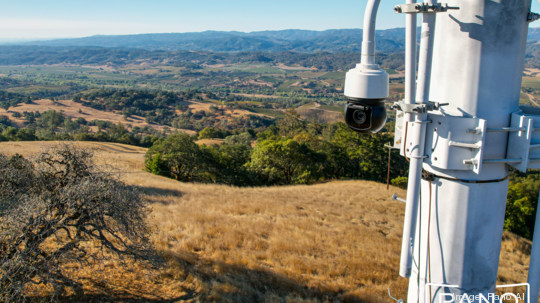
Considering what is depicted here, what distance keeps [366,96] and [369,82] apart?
0.13 metres

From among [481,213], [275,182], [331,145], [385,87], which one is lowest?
[275,182]

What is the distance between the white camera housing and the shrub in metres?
5.35

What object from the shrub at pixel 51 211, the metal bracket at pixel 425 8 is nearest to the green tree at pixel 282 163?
the shrub at pixel 51 211

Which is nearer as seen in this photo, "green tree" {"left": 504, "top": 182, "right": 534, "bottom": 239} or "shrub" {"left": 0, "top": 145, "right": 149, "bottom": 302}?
"shrub" {"left": 0, "top": 145, "right": 149, "bottom": 302}

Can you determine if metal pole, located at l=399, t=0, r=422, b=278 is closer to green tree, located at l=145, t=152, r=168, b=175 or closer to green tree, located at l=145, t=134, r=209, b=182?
green tree, located at l=145, t=152, r=168, b=175

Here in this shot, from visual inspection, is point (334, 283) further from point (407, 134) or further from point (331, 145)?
point (331, 145)

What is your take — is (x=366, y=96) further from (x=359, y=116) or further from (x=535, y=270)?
(x=535, y=270)

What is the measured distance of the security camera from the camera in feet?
10.2

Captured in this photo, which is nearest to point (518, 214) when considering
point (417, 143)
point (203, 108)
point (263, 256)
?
point (263, 256)

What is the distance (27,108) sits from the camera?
363 ft

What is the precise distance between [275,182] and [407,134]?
30.7 metres

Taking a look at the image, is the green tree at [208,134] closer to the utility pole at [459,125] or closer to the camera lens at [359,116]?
the camera lens at [359,116]

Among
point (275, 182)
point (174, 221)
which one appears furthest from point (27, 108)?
point (174, 221)

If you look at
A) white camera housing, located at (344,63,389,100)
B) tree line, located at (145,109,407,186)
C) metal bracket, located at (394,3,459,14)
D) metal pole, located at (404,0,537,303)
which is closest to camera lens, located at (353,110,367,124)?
white camera housing, located at (344,63,389,100)
